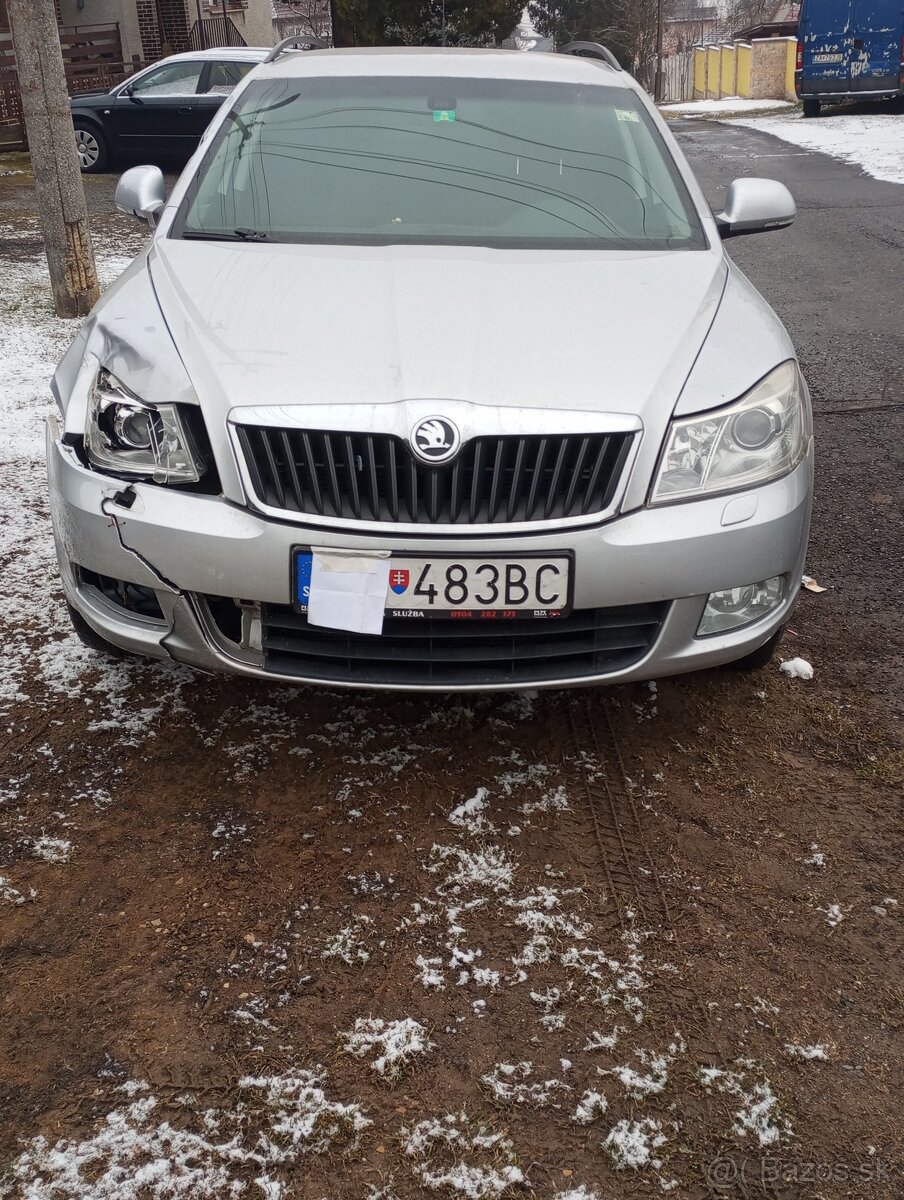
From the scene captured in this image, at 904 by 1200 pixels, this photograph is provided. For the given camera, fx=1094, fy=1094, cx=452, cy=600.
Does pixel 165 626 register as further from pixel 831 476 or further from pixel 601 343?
pixel 831 476

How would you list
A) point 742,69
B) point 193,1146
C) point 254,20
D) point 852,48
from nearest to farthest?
point 193,1146 < point 852,48 < point 254,20 < point 742,69

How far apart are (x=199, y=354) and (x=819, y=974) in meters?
1.92

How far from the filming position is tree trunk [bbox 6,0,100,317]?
6695mm

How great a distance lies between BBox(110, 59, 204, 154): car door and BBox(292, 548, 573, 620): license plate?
1324 cm

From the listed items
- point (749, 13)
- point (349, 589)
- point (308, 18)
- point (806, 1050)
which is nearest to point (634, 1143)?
point (806, 1050)

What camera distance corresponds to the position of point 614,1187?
173 centimetres

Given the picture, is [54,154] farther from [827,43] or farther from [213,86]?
[827,43]

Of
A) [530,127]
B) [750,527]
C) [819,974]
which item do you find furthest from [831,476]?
[819,974]

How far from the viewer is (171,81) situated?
45.5ft

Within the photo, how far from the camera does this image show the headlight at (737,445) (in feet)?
8.18

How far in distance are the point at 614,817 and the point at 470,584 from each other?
0.69 m

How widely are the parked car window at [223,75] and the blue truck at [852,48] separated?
13061 mm

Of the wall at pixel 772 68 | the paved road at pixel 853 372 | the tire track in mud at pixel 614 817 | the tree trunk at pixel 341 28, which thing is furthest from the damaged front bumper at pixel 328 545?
the wall at pixel 772 68

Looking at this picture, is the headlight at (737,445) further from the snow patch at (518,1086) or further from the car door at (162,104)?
the car door at (162,104)
